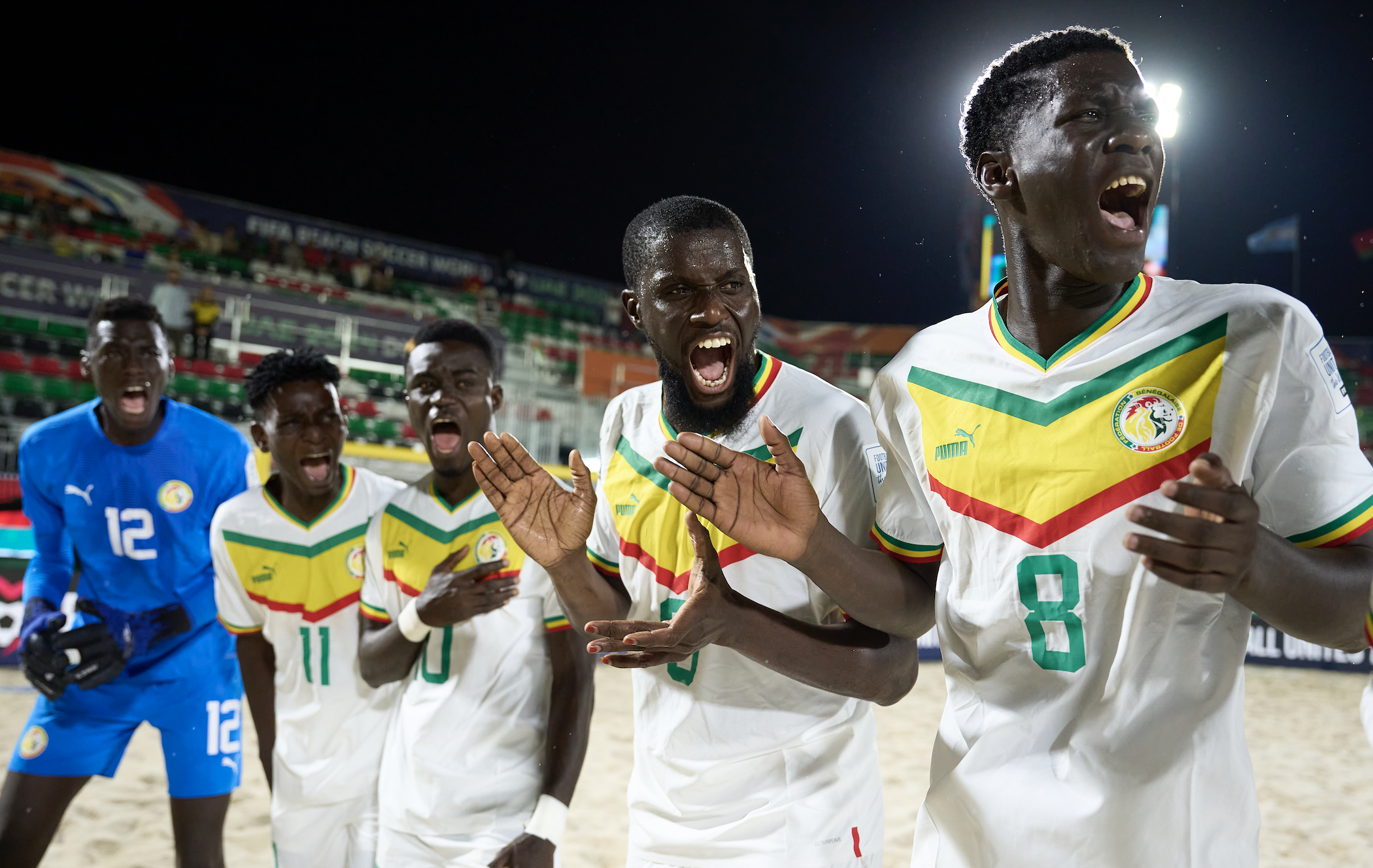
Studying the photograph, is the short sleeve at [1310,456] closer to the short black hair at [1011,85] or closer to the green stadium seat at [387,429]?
the short black hair at [1011,85]

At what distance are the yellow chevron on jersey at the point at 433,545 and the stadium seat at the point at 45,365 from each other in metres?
14.1

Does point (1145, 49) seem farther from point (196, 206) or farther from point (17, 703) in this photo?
point (196, 206)

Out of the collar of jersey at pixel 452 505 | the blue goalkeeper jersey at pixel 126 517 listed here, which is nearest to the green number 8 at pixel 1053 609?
the collar of jersey at pixel 452 505

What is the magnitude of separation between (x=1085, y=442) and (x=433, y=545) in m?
2.25

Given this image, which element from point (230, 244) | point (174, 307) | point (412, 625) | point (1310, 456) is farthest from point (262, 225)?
point (1310, 456)

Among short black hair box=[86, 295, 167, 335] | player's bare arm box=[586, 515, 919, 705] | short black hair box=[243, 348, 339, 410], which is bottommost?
player's bare arm box=[586, 515, 919, 705]

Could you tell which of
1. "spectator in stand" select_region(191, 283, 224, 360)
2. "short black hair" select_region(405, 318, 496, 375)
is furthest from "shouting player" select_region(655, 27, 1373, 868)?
"spectator in stand" select_region(191, 283, 224, 360)

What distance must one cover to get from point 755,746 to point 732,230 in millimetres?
1237

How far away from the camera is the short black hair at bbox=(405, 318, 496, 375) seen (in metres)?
3.38

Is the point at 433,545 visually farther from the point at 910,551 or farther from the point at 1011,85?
the point at 1011,85

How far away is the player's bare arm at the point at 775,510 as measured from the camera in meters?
1.77

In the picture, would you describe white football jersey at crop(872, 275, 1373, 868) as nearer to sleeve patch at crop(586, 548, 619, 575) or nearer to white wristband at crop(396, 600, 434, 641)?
sleeve patch at crop(586, 548, 619, 575)

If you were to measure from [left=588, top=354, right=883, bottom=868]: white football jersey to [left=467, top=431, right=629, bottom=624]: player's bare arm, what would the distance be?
0.80 feet

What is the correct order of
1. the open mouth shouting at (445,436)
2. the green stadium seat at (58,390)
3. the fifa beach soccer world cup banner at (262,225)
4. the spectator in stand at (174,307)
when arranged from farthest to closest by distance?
the fifa beach soccer world cup banner at (262,225) < the spectator in stand at (174,307) < the green stadium seat at (58,390) < the open mouth shouting at (445,436)
